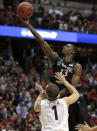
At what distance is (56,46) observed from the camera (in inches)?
745

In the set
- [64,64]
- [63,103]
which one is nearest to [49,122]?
[63,103]

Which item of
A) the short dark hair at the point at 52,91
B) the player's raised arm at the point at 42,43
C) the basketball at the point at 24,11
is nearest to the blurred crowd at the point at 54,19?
the basketball at the point at 24,11

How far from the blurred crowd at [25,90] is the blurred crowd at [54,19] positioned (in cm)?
161

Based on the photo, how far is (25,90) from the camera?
572 inches

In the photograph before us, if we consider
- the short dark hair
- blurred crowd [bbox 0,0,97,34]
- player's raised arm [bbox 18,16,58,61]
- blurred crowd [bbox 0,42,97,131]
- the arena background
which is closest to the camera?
the short dark hair

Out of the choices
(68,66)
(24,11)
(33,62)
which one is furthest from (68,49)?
(33,62)

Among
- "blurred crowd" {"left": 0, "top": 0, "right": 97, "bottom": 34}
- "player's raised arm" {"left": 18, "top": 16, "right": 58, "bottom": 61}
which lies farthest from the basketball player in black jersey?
"blurred crowd" {"left": 0, "top": 0, "right": 97, "bottom": 34}

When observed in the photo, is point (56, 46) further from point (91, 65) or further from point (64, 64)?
point (64, 64)

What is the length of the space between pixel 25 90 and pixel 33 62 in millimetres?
3698

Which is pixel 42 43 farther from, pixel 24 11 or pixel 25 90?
pixel 25 90

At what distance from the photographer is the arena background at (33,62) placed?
43.5 feet

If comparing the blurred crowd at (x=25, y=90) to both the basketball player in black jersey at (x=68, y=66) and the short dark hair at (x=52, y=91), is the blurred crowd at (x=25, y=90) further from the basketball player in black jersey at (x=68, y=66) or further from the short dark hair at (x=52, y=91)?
the short dark hair at (x=52, y=91)

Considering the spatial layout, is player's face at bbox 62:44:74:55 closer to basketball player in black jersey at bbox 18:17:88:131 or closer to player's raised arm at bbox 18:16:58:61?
basketball player in black jersey at bbox 18:17:88:131

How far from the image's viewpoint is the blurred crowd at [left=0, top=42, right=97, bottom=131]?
12.7 m
